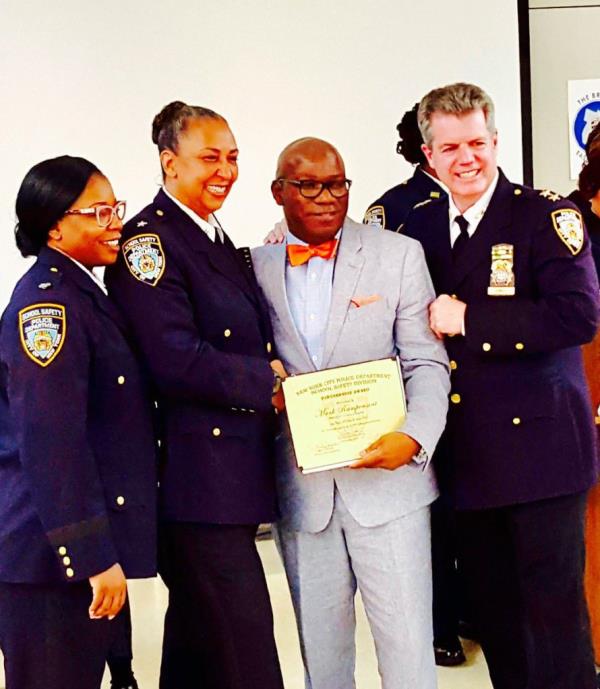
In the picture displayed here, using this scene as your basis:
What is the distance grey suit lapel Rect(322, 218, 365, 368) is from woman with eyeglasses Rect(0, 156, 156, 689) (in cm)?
44

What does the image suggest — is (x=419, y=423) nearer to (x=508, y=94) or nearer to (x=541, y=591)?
(x=541, y=591)

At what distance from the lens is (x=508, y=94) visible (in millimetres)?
4660

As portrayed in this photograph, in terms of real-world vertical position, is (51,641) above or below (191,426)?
below

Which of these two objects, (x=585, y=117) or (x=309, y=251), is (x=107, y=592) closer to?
(x=309, y=251)

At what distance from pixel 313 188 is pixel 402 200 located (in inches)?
42.2

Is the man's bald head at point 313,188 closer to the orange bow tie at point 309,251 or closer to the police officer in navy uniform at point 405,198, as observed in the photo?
the orange bow tie at point 309,251

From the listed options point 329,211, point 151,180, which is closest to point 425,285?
point 329,211

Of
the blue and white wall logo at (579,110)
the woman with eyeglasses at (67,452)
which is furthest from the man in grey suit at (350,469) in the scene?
the blue and white wall logo at (579,110)

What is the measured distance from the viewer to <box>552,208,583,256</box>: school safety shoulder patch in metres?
2.09

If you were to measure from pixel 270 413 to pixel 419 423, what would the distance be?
335 millimetres

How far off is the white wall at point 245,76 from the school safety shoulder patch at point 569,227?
259cm

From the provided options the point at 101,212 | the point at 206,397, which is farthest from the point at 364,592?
the point at 101,212

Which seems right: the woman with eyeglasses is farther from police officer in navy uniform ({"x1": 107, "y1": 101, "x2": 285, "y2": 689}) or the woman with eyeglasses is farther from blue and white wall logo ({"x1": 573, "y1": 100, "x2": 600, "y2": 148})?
blue and white wall logo ({"x1": 573, "y1": 100, "x2": 600, "y2": 148})

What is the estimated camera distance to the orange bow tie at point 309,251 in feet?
7.11
